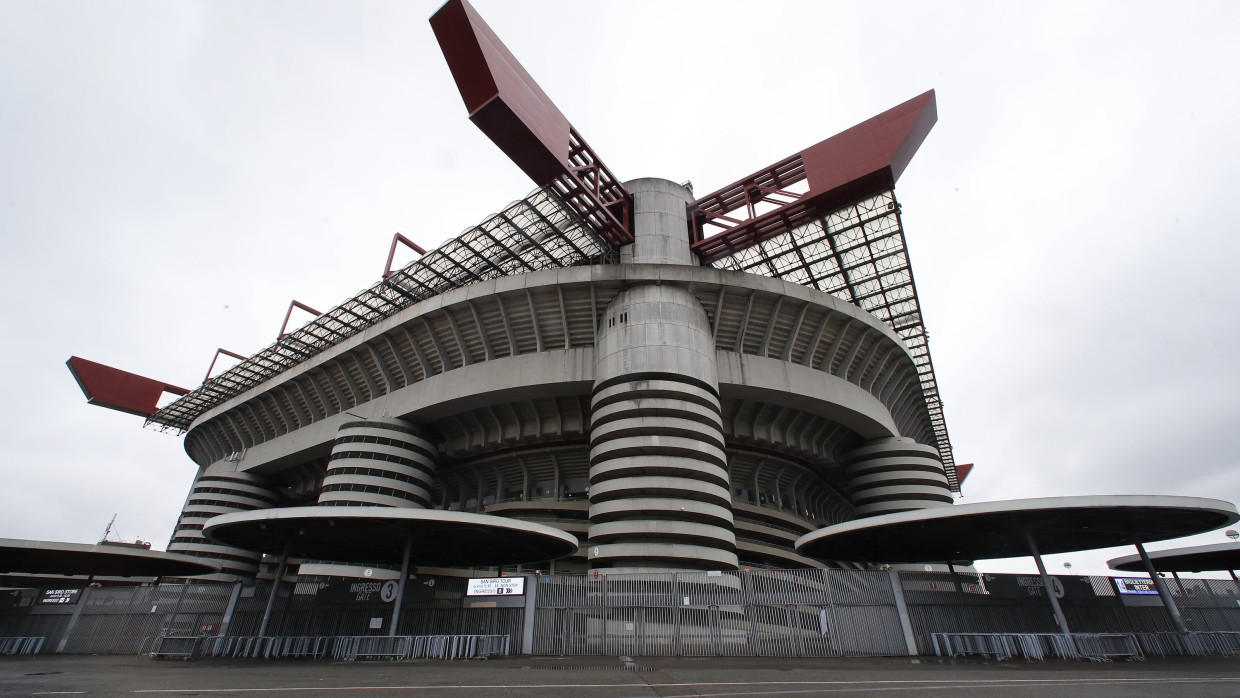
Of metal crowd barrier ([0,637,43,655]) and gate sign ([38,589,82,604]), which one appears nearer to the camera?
metal crowd barrier ([0,637,43,655])

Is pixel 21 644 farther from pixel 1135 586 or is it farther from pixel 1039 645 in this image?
pixel 1135 586

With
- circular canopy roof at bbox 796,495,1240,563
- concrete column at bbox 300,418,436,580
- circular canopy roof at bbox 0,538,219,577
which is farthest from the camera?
concrete column at bbox 300,418,436,580

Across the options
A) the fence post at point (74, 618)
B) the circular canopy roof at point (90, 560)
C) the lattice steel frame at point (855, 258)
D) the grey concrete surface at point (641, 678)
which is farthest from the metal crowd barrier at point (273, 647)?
the lattice steel frame at point (855, 258)

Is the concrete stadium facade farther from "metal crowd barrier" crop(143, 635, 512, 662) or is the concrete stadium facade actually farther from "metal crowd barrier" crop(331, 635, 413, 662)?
"metal crowd barrier" crop(331, 635, 413, 662)

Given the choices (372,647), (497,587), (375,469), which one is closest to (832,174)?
(497,587)

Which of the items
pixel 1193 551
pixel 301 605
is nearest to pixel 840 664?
pixel 1193 551

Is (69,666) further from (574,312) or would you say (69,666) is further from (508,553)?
(574,312)

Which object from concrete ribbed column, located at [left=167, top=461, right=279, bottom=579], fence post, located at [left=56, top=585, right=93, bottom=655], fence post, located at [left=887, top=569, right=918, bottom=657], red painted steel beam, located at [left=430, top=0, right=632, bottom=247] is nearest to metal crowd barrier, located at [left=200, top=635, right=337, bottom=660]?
fence post, located at [left=56, top=585, right=93, bottom=655]

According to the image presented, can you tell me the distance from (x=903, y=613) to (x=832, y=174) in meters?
21.1

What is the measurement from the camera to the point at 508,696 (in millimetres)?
8617

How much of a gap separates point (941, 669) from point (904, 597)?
459 centimetres

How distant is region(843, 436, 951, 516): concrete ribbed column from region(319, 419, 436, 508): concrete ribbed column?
2930 centimetres

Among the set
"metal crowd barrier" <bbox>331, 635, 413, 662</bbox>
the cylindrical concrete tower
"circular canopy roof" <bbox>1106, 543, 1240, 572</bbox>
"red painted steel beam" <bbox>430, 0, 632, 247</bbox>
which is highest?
"red painted steel beam" <bbox>430, 0, 632, 247</bbox>

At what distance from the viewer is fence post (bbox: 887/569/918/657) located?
16.6m
